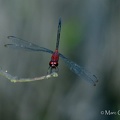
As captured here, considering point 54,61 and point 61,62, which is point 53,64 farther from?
point 61,62

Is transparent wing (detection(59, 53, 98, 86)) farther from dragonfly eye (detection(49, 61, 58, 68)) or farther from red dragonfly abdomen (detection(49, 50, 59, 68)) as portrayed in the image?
dragonfly eye (detection(49, 61, 58, 68))

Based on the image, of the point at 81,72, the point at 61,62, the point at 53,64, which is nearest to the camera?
the point at 53,64

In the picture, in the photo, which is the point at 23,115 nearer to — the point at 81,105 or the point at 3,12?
the point at 81,105

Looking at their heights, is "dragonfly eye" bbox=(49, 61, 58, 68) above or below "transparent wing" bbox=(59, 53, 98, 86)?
below

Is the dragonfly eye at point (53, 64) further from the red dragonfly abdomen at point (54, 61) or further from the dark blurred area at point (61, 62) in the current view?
the dark blurred area at point (61, 62)

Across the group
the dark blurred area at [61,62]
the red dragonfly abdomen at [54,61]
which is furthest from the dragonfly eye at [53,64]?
the dark blurred area at [61,62]

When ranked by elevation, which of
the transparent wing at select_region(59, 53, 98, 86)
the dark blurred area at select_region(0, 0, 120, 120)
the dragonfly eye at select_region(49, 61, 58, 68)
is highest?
the dark blurred area at select_region(0, 0, 120, 120)

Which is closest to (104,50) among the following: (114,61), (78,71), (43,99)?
(114,61)

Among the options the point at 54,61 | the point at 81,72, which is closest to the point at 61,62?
the point at 81,72

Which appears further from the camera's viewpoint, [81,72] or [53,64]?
[81,72]

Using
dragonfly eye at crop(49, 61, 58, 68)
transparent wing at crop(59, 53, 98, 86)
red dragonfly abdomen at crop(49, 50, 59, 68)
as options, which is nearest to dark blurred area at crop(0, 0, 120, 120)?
transparent wing at crop(59, 53, 98, 86)
